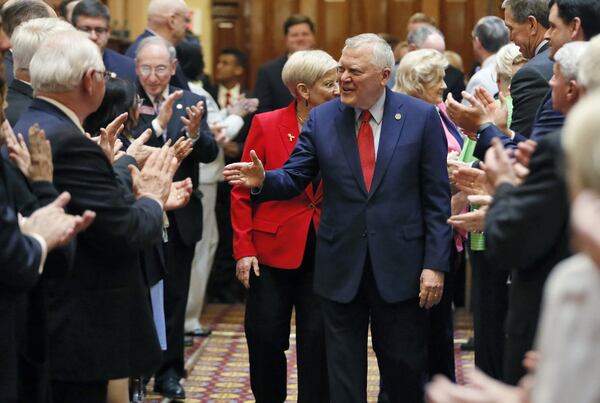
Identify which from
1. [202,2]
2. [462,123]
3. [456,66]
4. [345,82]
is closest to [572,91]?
[462,123]

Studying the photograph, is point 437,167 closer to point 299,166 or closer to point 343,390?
point 299,166

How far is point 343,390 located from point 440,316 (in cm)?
105

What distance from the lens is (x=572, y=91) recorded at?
3771 mm

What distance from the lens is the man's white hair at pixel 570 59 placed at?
378 cm

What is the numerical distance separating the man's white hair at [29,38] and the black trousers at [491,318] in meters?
Result: 2.22

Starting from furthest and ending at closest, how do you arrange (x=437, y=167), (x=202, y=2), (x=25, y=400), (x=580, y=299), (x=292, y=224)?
(x=202, y=2) → (x=292, y=224) → (x=437, y=167) → (x=25, y=400) → (x=580, y=299)

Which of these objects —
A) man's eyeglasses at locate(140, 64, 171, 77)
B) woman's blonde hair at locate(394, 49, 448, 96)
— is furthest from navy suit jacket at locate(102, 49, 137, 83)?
woman's blonde hair at locate(394, 49, 448, 96)

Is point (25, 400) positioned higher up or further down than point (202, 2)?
further down

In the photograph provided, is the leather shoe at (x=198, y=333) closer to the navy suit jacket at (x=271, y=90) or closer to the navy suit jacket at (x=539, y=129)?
the navy suit jacket at (x=271, y=90)

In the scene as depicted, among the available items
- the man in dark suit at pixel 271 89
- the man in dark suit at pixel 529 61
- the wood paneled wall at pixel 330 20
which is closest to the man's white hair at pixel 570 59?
the man in dark suit at pixel 529 61

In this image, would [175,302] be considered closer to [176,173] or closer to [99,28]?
[176,173]

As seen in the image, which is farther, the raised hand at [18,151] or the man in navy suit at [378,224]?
the man in navy suit at [378,224]

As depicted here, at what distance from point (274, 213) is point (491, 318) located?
110 centimetres

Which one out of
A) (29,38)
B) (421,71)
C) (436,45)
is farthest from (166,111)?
(436,45)
